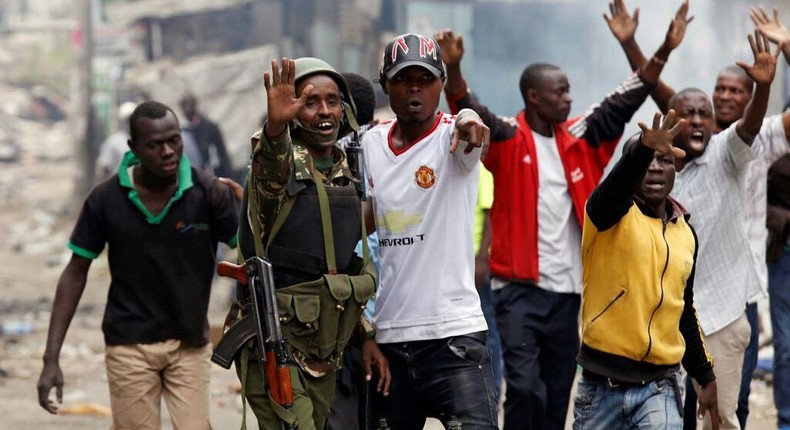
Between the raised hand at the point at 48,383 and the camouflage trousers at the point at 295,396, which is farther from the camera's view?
the raised hand at the point at 48,383

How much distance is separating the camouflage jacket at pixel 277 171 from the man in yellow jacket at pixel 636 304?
3.28 ft

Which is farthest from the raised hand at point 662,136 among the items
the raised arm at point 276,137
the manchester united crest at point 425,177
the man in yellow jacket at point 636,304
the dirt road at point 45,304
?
the dirt road at point 45,304

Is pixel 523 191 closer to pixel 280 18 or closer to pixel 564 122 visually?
pixel 564 122

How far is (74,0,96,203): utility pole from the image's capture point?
1708 cm

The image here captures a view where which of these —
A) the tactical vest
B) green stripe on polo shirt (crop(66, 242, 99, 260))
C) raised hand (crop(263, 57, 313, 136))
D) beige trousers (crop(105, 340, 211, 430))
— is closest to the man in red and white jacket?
beige trousers (crop(105, 340, 211, 430))

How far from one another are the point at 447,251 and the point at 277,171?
804 millimetres

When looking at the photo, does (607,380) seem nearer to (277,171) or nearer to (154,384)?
(277,171)

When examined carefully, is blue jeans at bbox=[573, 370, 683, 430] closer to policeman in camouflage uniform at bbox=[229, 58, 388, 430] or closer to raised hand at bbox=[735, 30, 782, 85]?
policeman in camouflage uniform at bbox=[229, 58, 388, 430]

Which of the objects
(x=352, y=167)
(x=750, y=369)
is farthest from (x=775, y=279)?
(x=352, y=167)

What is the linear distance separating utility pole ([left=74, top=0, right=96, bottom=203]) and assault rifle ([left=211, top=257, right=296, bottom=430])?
13.1 m

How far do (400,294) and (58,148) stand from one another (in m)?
15.8

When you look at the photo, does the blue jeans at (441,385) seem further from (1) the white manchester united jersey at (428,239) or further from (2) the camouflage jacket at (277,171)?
(2) the camouflage jacket at (277,171)

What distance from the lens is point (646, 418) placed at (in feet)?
16.0

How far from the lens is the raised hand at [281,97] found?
172 inches
